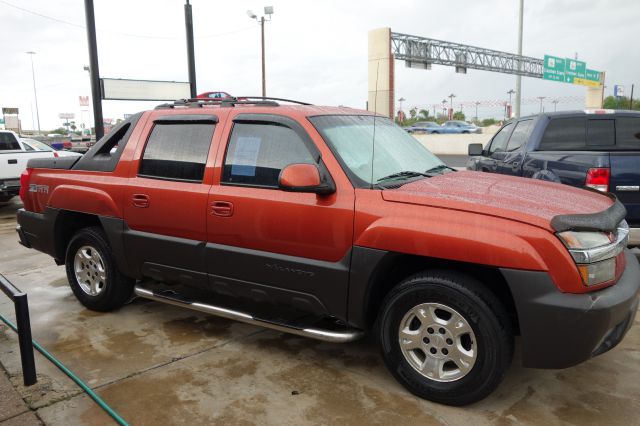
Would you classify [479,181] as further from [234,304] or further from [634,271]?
[234,304]

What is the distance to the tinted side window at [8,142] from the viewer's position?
12.7m

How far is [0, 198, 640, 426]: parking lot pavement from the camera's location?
2.92m

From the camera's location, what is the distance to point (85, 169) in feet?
15.0

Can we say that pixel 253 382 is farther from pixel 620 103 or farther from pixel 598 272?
pixel 620 103

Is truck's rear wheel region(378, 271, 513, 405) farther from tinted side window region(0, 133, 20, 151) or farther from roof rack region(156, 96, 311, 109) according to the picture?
tinted side window region(0, 133, 20, 151)

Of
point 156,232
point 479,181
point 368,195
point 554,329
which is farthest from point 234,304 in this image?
point 554,329

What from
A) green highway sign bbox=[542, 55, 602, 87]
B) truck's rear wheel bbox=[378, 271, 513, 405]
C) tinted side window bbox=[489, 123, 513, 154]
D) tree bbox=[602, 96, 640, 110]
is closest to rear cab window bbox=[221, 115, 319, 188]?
truck's rear wheel bbox=[378, 271, 513, 405]

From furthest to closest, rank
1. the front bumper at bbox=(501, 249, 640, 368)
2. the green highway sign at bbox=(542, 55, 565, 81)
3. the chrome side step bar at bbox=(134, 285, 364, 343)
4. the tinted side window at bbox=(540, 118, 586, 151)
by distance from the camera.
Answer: the green highway sign at bbox=(542, 55, 565, 81)
the tinted side window at bbox=(540, 118, 586, 151)
the chrome side step bar at bbox=(134, 285, 364, 343)
the front bumper at bbox=(501, 249, 640, 368)

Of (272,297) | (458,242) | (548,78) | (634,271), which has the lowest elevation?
(272,297)

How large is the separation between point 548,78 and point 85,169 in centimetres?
4038

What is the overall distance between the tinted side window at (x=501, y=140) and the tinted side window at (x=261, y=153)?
4.70m

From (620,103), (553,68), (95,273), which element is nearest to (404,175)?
(95,273)

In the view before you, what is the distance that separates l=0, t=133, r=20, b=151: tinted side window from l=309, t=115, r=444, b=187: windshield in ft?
39.5

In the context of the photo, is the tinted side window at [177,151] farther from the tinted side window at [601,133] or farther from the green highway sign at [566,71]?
the green highway sign at [566,71]
